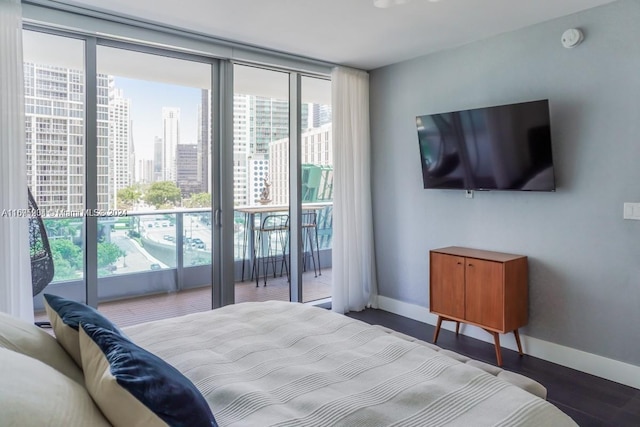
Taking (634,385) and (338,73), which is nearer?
(634,385)

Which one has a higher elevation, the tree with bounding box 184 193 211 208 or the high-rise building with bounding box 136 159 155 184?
the high-rise building with bounding box 136 159 155 184

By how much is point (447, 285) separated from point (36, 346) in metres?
3.08

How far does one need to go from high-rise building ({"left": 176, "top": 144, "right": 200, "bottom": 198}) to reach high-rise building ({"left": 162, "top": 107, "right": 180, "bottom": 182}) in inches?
1.5

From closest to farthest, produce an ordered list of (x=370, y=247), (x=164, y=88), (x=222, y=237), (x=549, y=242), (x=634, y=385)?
(x=634, y=385), (x=549, y=242), (x=164, y=88), (x=222, y=237), (x=370, y=247)

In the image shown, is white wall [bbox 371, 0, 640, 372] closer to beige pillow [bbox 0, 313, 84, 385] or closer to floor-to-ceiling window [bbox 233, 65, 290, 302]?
floor-to-ceiling window [bbox 233, 65, 290, 302]

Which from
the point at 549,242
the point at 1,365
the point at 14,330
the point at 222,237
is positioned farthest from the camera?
the point at 222,237

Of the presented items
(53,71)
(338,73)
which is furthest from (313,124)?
(53,71)

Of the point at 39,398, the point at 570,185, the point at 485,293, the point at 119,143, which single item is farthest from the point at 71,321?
the point at 570,185

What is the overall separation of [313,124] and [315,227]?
1.14m

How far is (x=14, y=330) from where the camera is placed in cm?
138

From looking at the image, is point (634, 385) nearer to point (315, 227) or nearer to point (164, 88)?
point (315, 227)

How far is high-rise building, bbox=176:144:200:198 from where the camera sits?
3.83 m

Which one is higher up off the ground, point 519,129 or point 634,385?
point 519,129

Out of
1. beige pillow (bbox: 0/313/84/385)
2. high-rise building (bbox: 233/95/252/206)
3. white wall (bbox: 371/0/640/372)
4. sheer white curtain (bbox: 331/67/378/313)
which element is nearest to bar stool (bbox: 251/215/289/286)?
high-rise building (bbox: 233/95/252/206)
